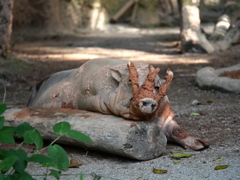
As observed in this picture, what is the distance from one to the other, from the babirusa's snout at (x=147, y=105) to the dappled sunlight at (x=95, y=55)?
543cm

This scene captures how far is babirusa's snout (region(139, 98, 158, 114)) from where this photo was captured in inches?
133

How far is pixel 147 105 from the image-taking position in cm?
341

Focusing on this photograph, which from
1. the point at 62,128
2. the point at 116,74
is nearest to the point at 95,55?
the point at 116,74

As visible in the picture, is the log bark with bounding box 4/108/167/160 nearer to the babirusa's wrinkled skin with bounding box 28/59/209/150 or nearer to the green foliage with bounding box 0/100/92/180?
the babirusa's wrinkled skin with bounding box 28/59/209/150

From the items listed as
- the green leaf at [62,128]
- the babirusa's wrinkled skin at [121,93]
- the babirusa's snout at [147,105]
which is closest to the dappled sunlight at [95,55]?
the babirusa's wrinkled skin at [121,93]

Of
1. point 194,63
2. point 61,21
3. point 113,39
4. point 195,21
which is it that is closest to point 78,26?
point 61,21

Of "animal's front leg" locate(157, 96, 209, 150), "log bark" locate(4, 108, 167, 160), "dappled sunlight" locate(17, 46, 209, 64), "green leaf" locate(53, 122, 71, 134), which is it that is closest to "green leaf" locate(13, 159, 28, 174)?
"green leaf" locate(53, 122, 71, 134)

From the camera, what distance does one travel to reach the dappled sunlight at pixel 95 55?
9.12 meters

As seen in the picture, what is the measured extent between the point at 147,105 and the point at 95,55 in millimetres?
6642

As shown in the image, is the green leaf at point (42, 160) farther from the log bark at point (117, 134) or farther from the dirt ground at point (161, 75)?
the log bark at point (117, 134)

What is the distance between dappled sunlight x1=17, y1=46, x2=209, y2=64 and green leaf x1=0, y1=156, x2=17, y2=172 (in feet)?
22.1

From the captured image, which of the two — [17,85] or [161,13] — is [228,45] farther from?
[161,13]

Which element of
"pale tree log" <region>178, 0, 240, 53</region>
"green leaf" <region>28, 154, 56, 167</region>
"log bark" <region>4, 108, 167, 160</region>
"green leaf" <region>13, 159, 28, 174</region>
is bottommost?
"pale tree log" <region>178, 0, 240, 53</region>

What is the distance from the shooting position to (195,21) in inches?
389
